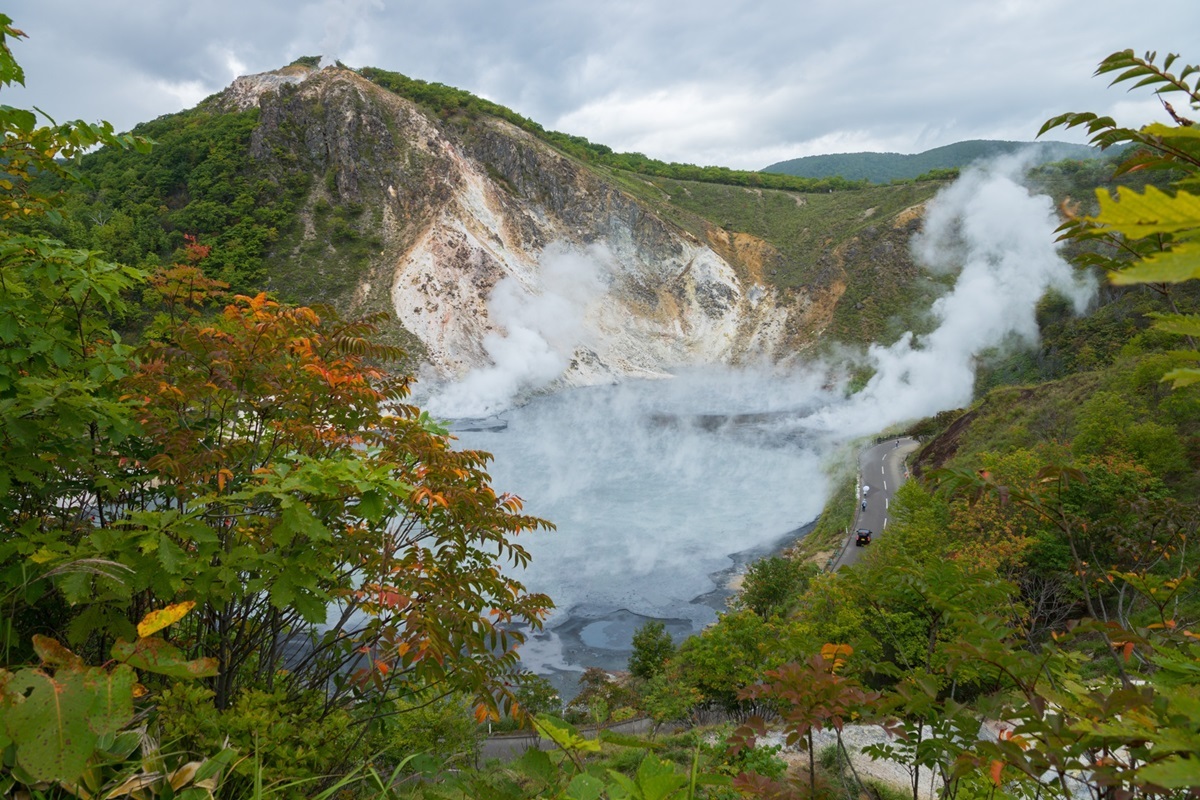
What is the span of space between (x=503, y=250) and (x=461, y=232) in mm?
4166

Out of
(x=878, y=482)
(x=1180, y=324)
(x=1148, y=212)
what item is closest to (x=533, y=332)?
(x=878, y=482)

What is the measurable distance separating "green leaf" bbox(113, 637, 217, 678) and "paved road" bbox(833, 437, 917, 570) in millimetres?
21403

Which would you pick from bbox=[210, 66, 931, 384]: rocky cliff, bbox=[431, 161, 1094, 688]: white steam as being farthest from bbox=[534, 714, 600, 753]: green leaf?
bbox=[210, 66, 931, 384]: rocky cliff

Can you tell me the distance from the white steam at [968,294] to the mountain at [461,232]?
3.59 metres

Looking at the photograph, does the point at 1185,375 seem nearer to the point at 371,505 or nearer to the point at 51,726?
the point at 51,726

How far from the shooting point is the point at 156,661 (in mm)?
1514

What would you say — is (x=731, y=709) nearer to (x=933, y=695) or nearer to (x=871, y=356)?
(x=933, y=695)

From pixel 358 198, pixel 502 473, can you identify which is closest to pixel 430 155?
pixel 358 198

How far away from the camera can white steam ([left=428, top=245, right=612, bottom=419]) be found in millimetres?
45125

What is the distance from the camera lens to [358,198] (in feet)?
180

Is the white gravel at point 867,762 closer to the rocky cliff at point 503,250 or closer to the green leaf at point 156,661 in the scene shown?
the green leaf at point 156,661

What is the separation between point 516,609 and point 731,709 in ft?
39.4

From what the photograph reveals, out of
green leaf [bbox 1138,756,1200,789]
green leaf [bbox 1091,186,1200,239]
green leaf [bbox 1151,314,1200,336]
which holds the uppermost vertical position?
green leaf [bbox 1091,186,1200,239]

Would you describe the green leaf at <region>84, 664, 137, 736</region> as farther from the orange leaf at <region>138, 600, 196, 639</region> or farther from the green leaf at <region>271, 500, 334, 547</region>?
the green leaf at <region>271, 500, 334, 547</region>
